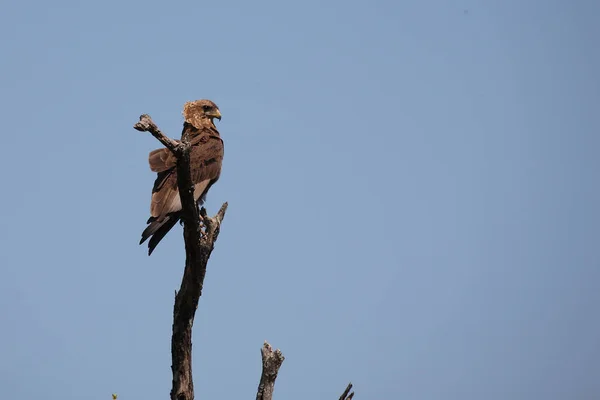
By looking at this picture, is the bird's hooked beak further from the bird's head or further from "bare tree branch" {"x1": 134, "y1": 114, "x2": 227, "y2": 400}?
→ "bare tree branch" {"x1": 134, "y1": 114, "x2": 227, "y2": 400}

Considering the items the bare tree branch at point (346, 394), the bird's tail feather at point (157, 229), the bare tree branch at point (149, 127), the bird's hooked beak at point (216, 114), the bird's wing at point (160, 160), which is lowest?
the bare tree branch at point (346, 394)

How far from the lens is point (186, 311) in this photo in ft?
21.5

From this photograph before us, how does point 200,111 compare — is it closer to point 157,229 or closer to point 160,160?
point 160,160

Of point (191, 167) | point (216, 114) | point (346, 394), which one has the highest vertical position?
point (216, 114)

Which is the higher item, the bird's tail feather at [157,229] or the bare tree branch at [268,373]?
the bird's tail feather at [157,229]

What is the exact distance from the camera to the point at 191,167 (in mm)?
9039

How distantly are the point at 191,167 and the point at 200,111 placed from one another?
1.32 m

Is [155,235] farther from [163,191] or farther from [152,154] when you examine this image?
[152,154]

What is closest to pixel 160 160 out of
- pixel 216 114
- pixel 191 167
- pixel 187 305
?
pixel 191 167

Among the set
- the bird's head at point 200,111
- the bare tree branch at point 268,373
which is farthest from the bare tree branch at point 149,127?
the bird's head at point 200,111

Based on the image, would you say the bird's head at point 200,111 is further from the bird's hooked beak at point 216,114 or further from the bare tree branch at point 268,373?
the bare tree branch at point 268,373

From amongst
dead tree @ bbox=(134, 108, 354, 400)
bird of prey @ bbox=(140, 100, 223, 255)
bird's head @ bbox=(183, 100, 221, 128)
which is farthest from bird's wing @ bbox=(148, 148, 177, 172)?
dead tree @ bbox=(134, 108, 354, 400)

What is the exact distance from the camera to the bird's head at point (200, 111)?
10.1 metres

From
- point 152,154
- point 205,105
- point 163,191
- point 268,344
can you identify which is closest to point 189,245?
point 268,344
